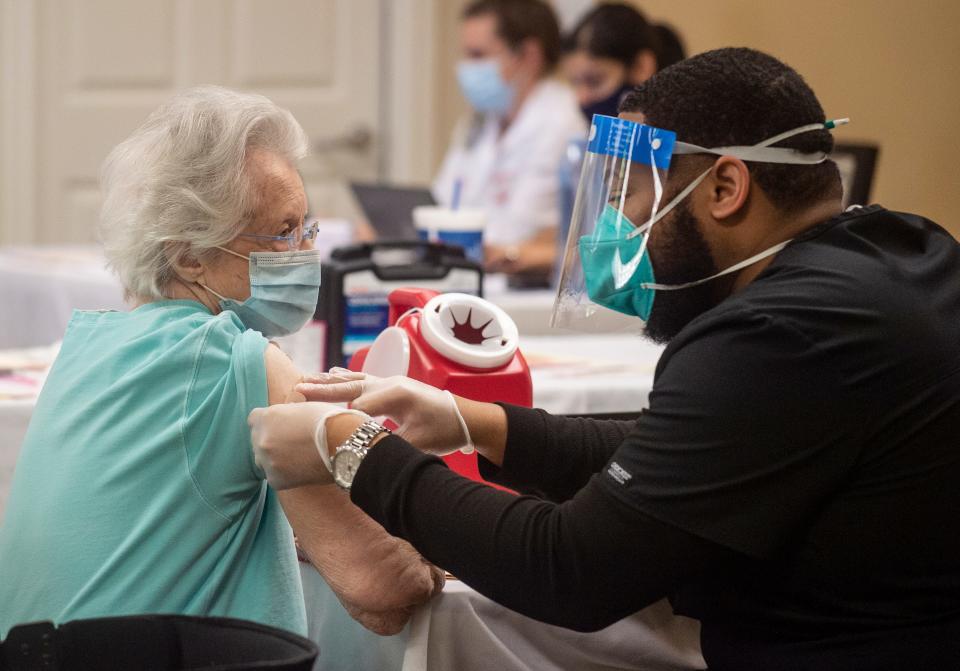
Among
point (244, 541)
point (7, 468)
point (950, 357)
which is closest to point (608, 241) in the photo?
point (950, 357)

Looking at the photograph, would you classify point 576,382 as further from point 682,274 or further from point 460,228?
point 682,274

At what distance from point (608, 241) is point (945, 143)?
207 centimetres

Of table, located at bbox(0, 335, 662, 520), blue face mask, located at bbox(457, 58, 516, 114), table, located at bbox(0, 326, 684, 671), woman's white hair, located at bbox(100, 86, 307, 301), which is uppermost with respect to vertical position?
blue face mask, located at bbox(457, 58, 516, 114)

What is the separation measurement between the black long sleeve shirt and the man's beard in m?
0.11

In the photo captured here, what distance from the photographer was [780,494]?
108 centimetres

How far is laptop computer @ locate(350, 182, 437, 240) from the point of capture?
2941mm

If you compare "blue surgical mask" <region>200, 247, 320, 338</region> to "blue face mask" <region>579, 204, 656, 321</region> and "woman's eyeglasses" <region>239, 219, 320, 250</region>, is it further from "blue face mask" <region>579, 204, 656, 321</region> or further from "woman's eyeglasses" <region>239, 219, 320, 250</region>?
"blue face mask" <region>579, 204, 656, 321</region>

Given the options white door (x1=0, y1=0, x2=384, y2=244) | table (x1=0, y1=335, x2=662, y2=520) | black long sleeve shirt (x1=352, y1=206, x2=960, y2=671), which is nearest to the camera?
black long sleeve shirt (x1=352, y1=206, x2=960, y2=671)

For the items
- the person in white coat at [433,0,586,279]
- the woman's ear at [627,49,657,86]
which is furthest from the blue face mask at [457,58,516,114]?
the woman's ear at [627,49,657,86]

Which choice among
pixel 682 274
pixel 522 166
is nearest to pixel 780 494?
pixel 682 274

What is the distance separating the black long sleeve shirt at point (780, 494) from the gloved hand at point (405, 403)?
118mm

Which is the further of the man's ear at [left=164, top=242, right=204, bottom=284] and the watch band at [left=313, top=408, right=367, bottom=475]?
the man's ear at [left=164, top=242, right=204, bottom=284]

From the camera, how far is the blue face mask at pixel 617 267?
52.5 inches

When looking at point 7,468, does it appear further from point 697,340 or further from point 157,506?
point 697,340
